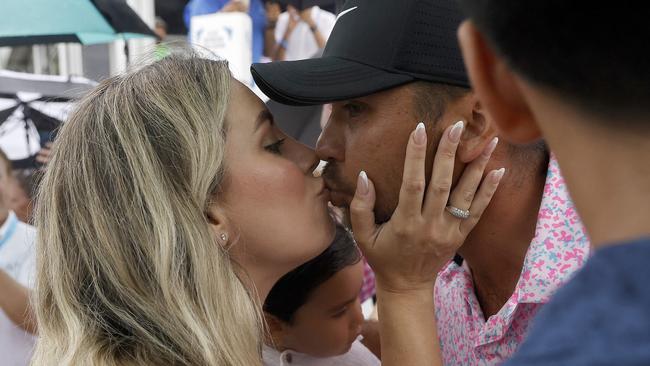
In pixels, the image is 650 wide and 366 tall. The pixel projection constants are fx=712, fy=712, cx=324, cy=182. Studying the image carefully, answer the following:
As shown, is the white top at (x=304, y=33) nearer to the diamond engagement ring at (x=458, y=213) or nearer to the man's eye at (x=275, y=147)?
the man's eye at (x=275, y=147)

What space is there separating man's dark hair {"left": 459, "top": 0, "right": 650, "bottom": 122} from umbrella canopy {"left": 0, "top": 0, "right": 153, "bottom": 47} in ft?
8.12

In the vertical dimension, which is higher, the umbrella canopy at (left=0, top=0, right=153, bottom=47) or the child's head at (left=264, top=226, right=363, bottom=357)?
the umbrella canopy at (left=0, top=0, right=153, bottom=47)

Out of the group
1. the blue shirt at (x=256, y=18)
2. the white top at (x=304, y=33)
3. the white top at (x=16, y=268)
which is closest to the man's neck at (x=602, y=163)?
the white top at (x=16, y=268)

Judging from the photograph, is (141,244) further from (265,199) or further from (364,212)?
(364,212)

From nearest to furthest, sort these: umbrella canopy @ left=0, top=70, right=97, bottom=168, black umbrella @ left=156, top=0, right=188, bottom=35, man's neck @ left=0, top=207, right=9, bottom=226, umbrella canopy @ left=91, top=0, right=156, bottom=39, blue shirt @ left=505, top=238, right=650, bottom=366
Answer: blue shirt @ left=505, top=238, right=650, bottom=366, umbrella canopy @ left=91, top=0, right=156, bottom=39, man's neck @ left=0, top=207, right=9, bottom=226, umbrella canopy @ left=0, top=70, right=97, bottom=168, black umbrella @ left=156, top=0, right=188, bottom=35

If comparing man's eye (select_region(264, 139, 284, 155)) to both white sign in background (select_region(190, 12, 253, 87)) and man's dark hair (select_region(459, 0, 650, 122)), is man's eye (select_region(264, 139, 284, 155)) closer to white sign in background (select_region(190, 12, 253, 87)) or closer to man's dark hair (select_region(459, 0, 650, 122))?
man's dark hair (select_region(459, 0, 650, 122))

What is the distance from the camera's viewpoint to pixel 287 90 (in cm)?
160

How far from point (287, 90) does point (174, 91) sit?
25 cm

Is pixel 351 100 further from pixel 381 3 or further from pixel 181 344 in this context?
pixel 181 344

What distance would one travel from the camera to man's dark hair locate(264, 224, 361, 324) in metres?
2.04

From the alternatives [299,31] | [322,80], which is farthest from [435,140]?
[299,31]

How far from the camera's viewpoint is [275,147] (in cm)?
167

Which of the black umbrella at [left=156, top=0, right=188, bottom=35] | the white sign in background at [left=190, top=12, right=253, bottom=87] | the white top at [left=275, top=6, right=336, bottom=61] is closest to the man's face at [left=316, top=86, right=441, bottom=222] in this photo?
the white sign in background at [left=190, top=12, right=253, bottom=87]

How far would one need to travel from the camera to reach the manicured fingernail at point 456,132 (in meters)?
1.54
